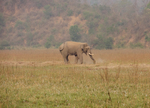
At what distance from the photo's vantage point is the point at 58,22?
238ft

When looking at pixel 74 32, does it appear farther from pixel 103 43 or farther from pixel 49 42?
pixel 103 43

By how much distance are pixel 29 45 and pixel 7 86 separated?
187 feet

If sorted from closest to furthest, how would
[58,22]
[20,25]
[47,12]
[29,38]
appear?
[29,38] → [20,25] → [58,22] → [47,12]

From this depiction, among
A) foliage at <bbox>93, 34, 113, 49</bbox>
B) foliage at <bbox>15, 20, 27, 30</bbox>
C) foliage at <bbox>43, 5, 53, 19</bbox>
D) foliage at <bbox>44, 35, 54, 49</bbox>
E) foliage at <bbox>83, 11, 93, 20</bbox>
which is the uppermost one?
foliage at <bbox>43, 5, 53, 19</bbox>

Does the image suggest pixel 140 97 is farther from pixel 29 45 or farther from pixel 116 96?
pixel 29 45

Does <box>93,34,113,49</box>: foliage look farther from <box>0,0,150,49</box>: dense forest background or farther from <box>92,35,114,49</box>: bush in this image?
<box>0,0,150,49</box>: dense forest background

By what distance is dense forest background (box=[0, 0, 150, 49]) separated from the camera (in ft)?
180

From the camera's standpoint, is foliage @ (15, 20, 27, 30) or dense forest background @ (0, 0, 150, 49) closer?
dense forest background @ (0, 0, 150, 49)

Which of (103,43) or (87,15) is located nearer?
(103,43)

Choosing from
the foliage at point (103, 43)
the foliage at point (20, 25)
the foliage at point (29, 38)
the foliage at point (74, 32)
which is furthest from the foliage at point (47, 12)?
the foliage at point (103, 43)

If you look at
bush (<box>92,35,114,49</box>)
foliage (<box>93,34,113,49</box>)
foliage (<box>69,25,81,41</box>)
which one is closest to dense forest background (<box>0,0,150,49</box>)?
foliage (<box>69,25,81,41</box>)

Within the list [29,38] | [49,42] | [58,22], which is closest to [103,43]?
[49,42]

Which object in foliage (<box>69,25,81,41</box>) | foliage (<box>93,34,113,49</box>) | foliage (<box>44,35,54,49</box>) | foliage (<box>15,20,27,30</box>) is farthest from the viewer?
foliage (<box>15,20,27,30</box>)

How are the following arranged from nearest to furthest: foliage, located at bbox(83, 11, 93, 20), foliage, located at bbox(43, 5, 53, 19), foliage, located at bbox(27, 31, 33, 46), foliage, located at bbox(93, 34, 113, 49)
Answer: foliage, located at bbox(93, 34, 113, 49) → foliage, located at bbox(27, 31, 33, 46) → foliage, located at bbox(83, 11, 93, 20) → foliage, located at bbox(43, 5, 53, 19)
